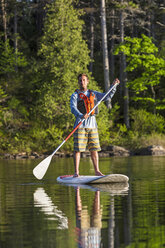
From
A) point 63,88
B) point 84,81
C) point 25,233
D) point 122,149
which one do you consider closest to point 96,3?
point 63,88

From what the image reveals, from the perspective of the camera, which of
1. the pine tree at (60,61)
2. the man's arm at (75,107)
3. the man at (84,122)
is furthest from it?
the pine tree at (60,61)

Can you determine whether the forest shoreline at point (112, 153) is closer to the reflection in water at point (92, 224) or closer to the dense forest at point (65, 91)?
the dense forest at point (65, 91)

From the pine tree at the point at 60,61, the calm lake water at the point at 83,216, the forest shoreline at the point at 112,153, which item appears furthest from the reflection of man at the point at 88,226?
the pine tree at the point at 60,61

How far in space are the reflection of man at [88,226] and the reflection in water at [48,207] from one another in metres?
0.16

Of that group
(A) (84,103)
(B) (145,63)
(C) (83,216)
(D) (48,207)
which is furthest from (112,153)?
(C) (83,216)

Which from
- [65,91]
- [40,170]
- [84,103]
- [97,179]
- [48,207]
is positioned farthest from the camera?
[65,91]

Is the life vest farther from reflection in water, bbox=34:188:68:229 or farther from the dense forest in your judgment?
the dense forest

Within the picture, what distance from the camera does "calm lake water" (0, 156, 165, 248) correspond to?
210 inches

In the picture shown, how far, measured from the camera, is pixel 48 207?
7918 millimetres

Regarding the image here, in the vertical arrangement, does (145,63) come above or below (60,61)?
below

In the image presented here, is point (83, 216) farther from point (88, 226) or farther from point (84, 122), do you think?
point (84, 122)

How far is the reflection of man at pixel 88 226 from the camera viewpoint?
5.25 meters

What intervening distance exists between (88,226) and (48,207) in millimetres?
1895

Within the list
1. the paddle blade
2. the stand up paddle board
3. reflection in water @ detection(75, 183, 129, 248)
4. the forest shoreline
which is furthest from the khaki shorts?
the forest shoreline
